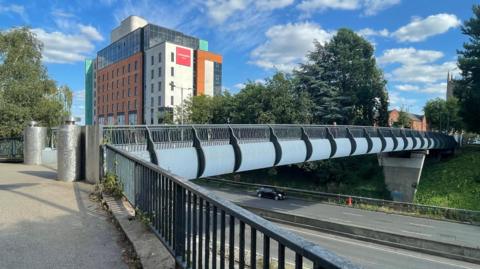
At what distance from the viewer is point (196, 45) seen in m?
75.4

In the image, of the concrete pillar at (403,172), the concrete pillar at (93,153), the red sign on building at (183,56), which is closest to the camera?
the concrete pillar at (93,153)

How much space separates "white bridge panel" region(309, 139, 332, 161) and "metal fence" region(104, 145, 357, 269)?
13.3 meters

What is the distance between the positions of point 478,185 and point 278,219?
70.7 ft

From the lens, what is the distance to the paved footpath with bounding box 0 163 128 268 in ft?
13.1

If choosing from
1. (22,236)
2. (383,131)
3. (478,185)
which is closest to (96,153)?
(22,236)

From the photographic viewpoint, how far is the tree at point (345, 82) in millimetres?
46000

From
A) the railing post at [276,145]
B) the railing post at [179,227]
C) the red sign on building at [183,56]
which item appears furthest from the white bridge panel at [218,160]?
the red sign on building at [183,56]

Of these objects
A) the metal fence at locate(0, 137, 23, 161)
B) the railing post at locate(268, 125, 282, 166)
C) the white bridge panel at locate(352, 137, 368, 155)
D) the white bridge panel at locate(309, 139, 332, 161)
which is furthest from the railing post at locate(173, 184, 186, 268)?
the white bridge panel at locate(352, 137, 368, 155)

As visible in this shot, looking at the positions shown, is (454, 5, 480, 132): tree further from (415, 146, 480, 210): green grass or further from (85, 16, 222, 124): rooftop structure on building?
(85, 16, 222, 124): rooftop structure on building

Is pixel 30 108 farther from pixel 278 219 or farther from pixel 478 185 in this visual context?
pixel 478 185

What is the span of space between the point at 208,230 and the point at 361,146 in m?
22.2

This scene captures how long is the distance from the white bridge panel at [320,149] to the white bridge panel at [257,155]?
3530 millimetres

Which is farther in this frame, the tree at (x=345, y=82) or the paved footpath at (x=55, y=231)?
the tree at (x=345, y=82)

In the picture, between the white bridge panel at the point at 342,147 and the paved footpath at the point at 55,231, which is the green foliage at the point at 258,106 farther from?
the paved footpath at the point at 55,231
